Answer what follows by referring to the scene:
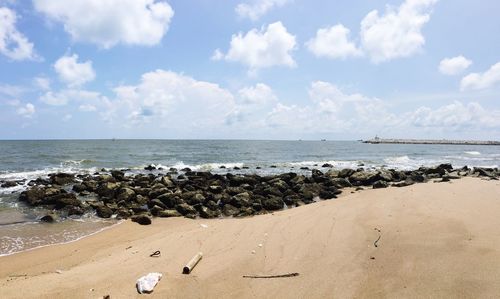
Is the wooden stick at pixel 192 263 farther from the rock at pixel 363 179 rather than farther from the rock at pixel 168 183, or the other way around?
the rock at pixel 363 179

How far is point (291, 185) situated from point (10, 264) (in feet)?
46.5

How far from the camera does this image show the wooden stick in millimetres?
6072

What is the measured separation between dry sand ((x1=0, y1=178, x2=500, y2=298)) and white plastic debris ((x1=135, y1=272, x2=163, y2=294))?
10 centimetres

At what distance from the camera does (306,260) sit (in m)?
6.42

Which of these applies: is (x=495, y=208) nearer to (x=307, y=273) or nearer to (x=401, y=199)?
(x=401, y=199)

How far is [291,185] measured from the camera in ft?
64.7

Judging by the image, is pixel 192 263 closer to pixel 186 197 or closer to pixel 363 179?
pixel 186 197

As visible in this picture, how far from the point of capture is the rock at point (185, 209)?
13656mm

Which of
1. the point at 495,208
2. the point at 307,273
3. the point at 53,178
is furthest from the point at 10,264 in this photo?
the point at 53,178

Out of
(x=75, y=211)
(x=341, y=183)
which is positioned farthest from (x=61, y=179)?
(x=341, y=183)

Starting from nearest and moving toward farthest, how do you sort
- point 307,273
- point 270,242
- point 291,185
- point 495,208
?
point 307,273 < point 270,242 < point 495,208 < point 291,185

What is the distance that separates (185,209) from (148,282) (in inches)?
330

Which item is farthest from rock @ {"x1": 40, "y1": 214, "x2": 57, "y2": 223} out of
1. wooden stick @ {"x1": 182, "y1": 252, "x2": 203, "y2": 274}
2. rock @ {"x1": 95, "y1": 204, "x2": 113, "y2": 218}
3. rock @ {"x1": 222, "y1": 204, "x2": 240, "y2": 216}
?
wooden stick @ {"x1": 182, "y1": 252, "x2": 203, "y2": 274}

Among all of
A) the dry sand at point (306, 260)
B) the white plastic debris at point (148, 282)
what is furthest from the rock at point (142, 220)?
the white plastic debris at point (148, 282)
